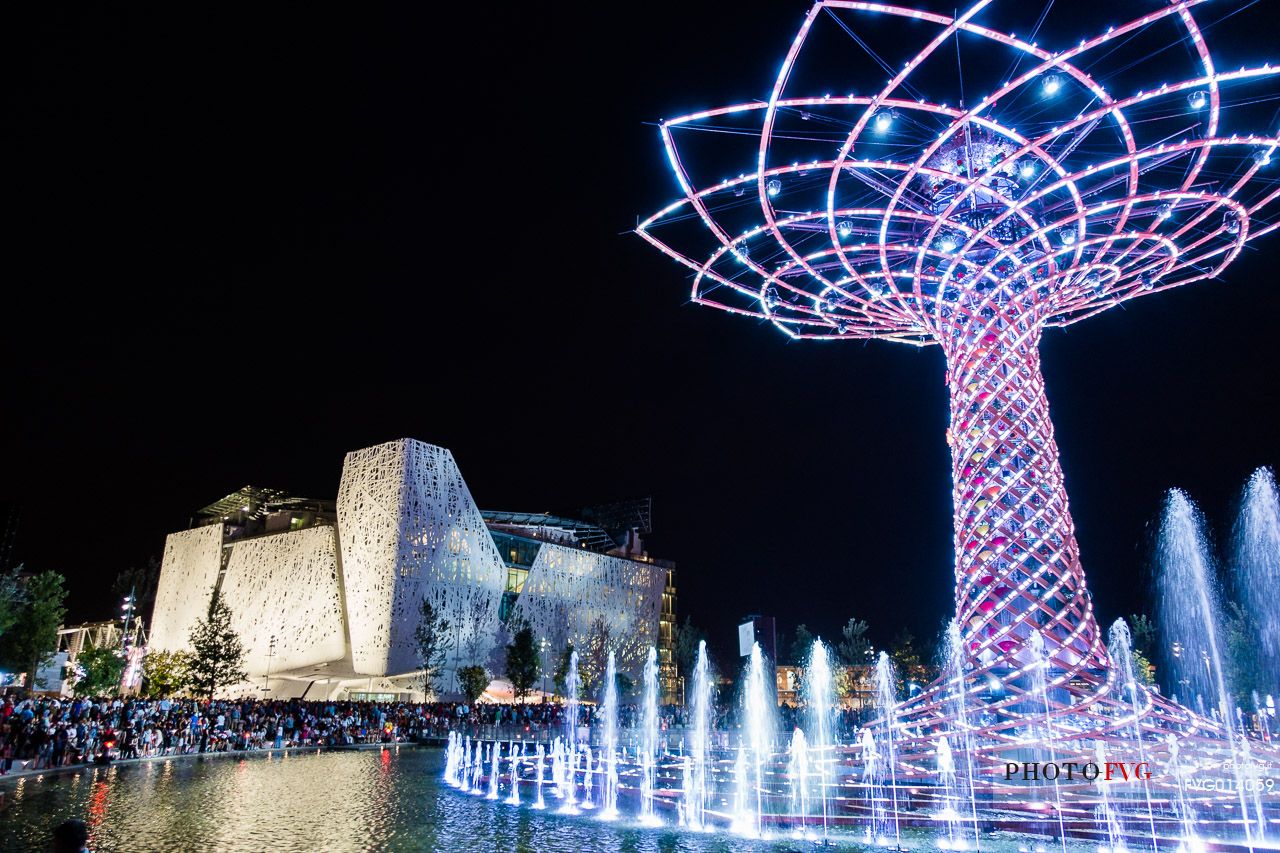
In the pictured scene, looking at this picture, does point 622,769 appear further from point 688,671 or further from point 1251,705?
point 688,671

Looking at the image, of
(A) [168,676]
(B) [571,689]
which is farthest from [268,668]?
(B) [571,689]

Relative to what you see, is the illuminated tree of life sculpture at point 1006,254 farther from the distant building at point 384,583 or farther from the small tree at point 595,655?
the small tree at point 595,655

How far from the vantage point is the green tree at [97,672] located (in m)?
48.8

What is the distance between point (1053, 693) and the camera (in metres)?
16.6

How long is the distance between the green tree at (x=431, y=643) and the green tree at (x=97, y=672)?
17.8m

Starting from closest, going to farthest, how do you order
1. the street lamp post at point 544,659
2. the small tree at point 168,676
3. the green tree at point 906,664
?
the small tree at point 168,676
the street lamp post at point 544,659
the green tree at point 906,664

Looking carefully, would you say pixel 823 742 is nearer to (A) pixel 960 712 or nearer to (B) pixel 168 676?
(A) pixel 960 712

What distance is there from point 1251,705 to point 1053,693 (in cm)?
2477

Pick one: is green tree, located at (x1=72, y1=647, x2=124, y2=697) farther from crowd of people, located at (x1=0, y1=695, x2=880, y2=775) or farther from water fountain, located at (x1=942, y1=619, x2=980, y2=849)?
water fountain, located at (x1=942, y1=619, x2=980, y2=849)

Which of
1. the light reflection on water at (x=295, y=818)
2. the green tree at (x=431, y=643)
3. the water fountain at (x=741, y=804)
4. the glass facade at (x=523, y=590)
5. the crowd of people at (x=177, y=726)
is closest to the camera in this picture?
the light reflection on water at (x=295, y=818)

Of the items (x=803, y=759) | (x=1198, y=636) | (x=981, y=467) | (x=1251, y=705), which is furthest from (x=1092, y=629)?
(x=1198, y=636)

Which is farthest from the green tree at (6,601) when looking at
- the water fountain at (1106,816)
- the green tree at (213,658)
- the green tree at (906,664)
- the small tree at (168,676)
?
the green tree at (906,664)

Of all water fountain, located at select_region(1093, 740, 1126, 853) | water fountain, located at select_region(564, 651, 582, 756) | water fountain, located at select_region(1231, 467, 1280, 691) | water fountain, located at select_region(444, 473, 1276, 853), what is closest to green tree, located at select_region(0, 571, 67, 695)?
water fountain, located at select_region(564, 651, 582, 756)

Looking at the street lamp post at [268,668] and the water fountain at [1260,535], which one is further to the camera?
the street lamp post at [268,668]
